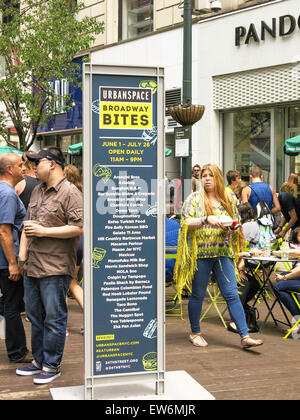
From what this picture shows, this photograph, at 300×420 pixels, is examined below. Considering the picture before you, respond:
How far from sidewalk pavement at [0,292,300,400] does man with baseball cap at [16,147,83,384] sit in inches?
→ 9.5

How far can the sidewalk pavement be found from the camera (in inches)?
186

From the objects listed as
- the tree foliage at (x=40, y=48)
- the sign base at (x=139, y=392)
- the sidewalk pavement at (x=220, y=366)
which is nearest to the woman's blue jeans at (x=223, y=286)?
the sidewalk pavement at (x=220, y=366)

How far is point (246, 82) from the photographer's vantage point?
14.4 meters

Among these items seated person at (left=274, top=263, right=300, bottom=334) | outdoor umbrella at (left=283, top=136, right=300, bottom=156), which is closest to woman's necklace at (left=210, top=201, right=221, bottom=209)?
seated person at (left=274, top=263, right=300, bottom=334)

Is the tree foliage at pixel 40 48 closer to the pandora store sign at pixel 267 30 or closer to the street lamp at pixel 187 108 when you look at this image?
the pandora store sign at pixel 267 30

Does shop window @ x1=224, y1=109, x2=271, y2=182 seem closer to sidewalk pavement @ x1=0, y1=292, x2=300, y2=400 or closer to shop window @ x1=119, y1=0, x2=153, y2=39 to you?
shop window @ x1=119, y1=0, x2=153, y2=39

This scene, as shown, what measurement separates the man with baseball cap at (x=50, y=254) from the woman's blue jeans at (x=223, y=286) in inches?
65.9

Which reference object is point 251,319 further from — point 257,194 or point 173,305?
point 257,194

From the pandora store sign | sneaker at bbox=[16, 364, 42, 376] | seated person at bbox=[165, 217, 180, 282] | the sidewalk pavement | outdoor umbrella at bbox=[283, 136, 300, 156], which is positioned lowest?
the sidewalk pavement

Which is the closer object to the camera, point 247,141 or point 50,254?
point 50,254

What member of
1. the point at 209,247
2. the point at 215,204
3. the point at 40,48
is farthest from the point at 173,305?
the point at 40,48

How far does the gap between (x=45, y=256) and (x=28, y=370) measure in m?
1.09
